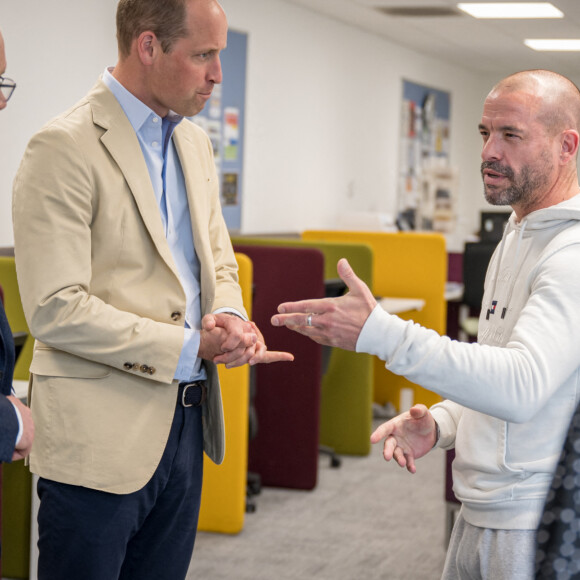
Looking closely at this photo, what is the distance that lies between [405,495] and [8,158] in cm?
234

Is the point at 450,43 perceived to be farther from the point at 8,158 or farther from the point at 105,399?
the point at 105,399

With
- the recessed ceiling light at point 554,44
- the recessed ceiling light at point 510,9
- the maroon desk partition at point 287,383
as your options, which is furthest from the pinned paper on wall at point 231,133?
the recessed ceiling light at point 554,44

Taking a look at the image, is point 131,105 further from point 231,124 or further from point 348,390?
point 231,124

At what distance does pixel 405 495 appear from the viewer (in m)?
4.14

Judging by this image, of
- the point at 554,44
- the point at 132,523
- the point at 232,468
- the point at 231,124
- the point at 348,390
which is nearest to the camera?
the point at 132,523

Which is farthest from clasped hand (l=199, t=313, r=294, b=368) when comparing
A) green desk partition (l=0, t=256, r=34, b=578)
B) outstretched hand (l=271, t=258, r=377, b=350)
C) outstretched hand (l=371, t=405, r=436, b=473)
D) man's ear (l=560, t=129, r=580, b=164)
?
green desk partition (l=0, t=256, r=34, b=578)

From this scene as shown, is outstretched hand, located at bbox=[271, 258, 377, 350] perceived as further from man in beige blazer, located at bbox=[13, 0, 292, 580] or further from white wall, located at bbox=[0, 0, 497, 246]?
white wall, located at bbox=[0, 0, 497, 246]

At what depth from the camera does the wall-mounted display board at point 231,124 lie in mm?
5531

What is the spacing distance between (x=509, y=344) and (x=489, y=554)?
1.18 ft

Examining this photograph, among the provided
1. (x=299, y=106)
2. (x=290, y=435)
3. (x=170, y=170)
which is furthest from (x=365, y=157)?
(x=170, y=170)

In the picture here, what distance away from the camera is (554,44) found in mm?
7766

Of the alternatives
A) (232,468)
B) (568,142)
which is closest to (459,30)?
(232,468)

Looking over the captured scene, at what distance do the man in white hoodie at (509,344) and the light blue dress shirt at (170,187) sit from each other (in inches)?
16.7

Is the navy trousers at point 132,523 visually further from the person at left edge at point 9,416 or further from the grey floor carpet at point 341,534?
the grey floor carpet at point 341,534
